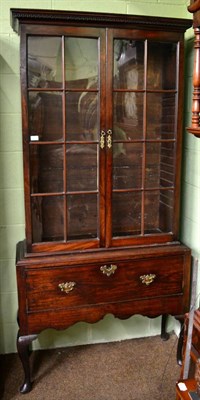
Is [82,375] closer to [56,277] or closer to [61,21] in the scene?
[56,277]

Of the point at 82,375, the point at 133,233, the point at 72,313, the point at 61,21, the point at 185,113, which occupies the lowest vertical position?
the point at 82,375

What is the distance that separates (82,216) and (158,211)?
44 cm

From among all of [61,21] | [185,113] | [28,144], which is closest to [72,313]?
[28,144]

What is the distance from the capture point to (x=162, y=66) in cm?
205

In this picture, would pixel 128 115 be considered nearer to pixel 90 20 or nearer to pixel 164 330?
pixel 90 20

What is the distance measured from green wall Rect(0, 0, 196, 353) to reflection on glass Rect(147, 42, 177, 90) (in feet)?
0.58

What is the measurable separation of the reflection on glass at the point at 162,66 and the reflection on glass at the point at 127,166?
1.12 feet

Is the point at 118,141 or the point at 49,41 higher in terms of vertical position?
the point at 49,41

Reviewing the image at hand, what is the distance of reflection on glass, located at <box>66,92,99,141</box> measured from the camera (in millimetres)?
1980

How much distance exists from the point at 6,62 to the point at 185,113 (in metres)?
A: 1.06

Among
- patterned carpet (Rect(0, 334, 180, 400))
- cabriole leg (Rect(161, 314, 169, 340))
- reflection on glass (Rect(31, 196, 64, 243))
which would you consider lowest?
patterned carpet (Rect(0, 334, 180, 400))

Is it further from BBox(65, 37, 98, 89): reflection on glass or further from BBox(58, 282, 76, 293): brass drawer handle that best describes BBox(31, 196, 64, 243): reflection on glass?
BBox(65, 37, 98, 89): reflection on glass

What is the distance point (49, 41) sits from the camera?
1.87m

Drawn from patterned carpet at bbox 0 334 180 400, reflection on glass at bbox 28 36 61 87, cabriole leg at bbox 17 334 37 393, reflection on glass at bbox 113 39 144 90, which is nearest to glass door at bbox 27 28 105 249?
reflection on glass at bbox 28 36 61 87
